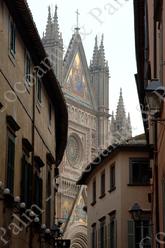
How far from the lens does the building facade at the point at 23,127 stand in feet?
52.6

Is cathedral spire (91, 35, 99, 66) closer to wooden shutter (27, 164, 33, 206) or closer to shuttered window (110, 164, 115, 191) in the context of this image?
shuttered window (110, 164, 115, 191)

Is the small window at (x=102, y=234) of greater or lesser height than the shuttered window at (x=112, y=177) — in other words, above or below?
below

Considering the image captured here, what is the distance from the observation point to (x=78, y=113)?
3593 inches

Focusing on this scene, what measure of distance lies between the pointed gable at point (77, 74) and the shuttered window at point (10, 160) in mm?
73311

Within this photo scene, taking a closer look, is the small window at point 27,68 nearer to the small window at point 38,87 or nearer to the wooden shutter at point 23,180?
the small window at point 38,87

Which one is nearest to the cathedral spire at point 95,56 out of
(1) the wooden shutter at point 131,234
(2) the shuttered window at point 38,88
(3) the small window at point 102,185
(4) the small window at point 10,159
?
(3) the small window at point 102,185

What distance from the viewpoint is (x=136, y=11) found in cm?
1967

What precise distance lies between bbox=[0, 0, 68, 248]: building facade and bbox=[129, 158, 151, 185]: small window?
22.0 feet

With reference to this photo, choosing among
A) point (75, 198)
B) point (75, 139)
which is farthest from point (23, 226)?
point (75, 139)

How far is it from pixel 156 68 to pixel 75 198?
68.7 meters

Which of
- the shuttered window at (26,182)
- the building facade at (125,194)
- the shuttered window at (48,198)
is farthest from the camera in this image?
the building facade at (125,194)

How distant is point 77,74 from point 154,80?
84.0m

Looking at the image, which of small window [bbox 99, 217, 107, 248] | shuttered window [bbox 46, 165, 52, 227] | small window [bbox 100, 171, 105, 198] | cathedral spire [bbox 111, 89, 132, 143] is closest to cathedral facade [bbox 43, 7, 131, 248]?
cathedral spire [bbox 111, 89, 132, 143]

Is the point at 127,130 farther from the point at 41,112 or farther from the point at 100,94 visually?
the point at 41,112
